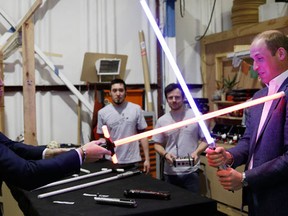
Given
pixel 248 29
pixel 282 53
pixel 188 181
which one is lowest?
pixel 188 181

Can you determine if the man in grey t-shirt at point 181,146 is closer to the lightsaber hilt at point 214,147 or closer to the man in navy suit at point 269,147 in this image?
the man in navy suit at point 269,147

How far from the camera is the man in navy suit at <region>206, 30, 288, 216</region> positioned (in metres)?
1.60

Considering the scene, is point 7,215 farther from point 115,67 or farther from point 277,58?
point 277,58

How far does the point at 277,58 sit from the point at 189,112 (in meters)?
2.28

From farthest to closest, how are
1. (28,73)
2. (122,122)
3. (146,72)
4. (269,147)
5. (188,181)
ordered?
(146,72) → (122,122) → (28,73) → (188,181) → (269,147)

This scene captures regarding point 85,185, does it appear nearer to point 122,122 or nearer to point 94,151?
point 94,151

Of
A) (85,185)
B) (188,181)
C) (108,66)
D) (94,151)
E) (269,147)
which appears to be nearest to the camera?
(269,147)

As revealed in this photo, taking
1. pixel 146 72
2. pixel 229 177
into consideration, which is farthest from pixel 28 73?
pixel 229 177

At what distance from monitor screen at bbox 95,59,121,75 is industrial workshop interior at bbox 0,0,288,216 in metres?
0.01

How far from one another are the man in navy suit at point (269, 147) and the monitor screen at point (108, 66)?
357 cm

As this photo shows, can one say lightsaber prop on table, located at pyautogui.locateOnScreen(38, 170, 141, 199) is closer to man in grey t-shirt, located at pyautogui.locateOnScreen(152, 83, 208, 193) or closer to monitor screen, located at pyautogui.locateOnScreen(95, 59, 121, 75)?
man in grey t-shirt, located at pyautogui.locateOnScreen(152, 83, 208, 193)

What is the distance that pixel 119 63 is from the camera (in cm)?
528

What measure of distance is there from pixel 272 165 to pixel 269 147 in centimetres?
9

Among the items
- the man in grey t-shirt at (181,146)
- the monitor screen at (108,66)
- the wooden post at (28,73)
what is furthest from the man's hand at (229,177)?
the monitor screen at (108,66)
